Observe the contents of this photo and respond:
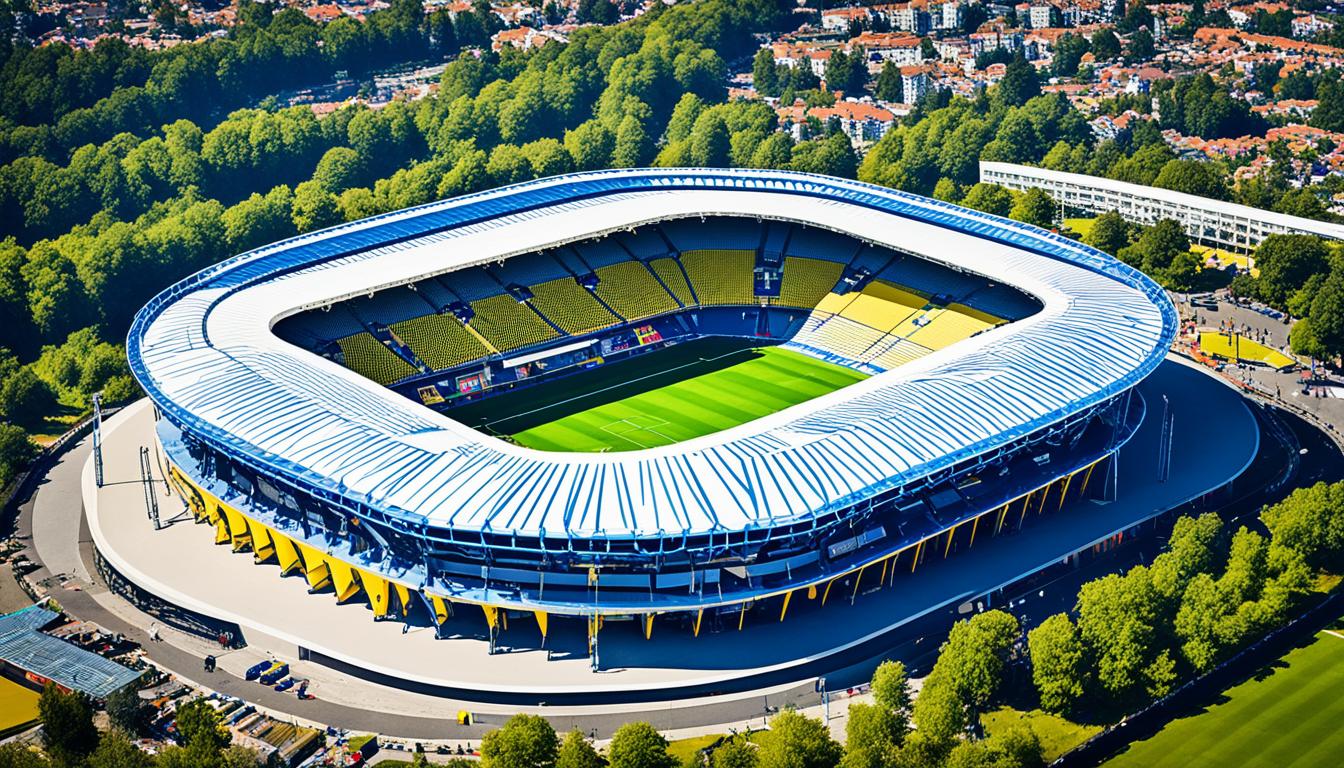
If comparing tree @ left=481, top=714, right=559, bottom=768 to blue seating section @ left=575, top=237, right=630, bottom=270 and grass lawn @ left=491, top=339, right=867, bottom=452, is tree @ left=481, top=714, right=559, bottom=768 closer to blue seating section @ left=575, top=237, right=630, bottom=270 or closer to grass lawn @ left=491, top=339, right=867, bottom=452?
grass lawn @ left=491, top=339, right=867, bottom=452

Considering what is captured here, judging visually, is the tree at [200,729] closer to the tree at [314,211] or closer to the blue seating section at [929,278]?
the blue seating section at [929,278]

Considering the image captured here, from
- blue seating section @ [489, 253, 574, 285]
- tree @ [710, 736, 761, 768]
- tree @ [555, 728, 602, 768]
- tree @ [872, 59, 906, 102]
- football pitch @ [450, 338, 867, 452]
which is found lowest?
tree @ [872, 59, 906, 102]

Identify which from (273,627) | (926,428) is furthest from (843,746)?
(273,627)

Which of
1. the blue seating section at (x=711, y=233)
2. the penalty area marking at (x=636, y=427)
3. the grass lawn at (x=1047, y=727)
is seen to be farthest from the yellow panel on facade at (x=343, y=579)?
the blue seating section at (x=711, y=233)

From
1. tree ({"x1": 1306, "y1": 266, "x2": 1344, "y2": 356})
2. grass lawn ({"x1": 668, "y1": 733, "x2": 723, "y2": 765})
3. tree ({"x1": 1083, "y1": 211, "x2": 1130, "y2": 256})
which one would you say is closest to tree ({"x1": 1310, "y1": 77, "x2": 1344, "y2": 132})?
tree ({"x1": 1083, "y1": 211, "x2": 1130, "y2": 256})

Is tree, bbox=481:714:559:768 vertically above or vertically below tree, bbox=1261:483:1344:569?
above

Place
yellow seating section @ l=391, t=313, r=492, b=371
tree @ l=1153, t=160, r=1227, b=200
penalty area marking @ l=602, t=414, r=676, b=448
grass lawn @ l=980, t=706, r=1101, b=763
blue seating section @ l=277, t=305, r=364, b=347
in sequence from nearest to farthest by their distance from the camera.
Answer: grass lawn @ l=980, t=706, r=1101, b=763 < penalty area marking @ l=602, t=414, r=676, b=448 < blue seating section @ l=277, t=305, r=364, b=347 < yellow seating section @ l=391, t=313, r=492, b=371 < tree @ l=1153, t=160, r=1227, b=200
